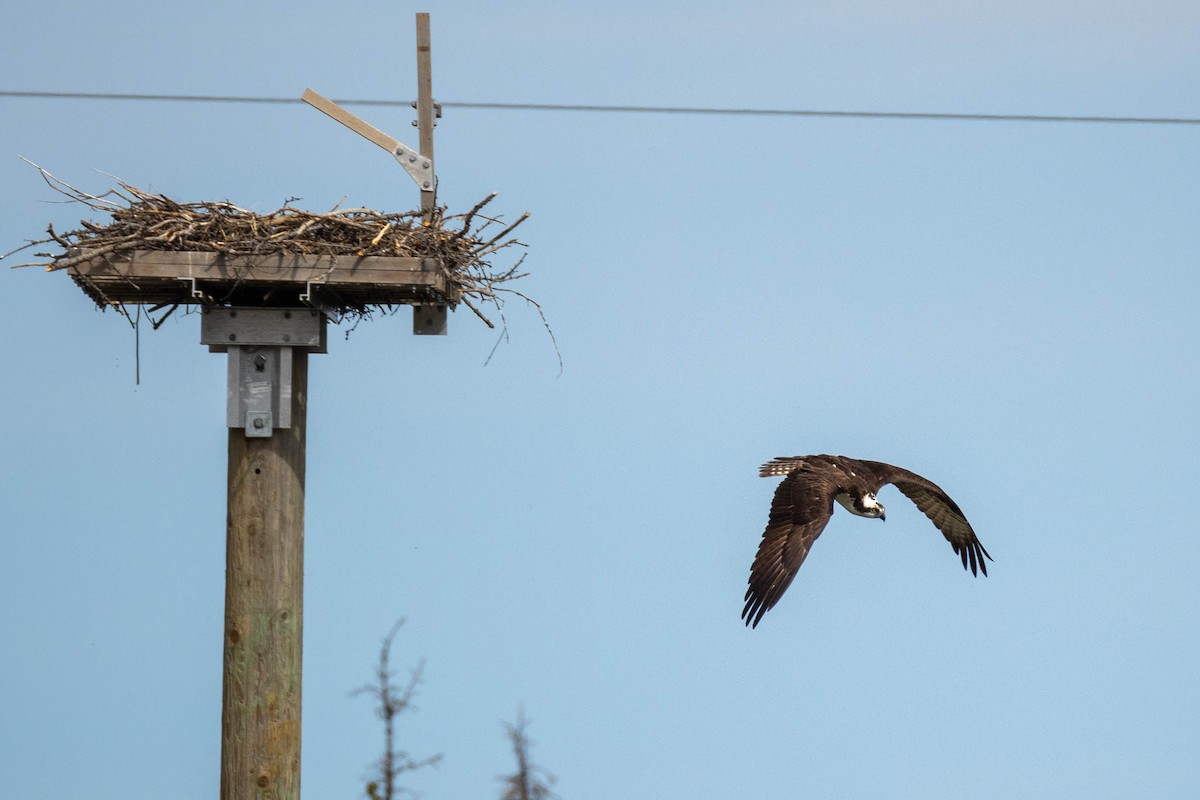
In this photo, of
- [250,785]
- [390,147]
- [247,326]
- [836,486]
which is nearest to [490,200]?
[390,147]

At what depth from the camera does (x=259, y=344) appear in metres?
6.93

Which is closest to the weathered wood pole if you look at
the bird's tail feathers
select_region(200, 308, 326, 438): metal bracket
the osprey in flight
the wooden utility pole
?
the wooden utility pole

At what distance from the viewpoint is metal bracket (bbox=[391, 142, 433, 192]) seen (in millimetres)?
7336

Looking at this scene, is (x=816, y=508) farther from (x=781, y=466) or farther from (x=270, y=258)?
(x=270, y=258)

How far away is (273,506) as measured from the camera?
677 cm

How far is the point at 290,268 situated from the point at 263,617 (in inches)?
56.1

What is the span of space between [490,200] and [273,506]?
1.76 meters

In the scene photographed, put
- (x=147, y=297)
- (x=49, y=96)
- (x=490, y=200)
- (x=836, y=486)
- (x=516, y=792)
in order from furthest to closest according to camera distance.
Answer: (x=836, y=486) < (x=49, y=96) < (x=516, y=792) < (x=490, y=200) < (x=147, y=297)

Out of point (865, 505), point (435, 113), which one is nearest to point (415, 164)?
point (435, 113)

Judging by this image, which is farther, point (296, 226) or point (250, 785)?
point (296, 226)

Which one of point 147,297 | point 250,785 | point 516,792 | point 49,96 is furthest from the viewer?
point 49,96

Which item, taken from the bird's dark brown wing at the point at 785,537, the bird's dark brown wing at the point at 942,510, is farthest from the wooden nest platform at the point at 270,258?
the bird's dark brown wing at the point at 942,510

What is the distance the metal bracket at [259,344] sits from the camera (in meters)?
6.86

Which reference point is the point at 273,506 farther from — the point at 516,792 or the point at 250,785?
the point at 516,792
